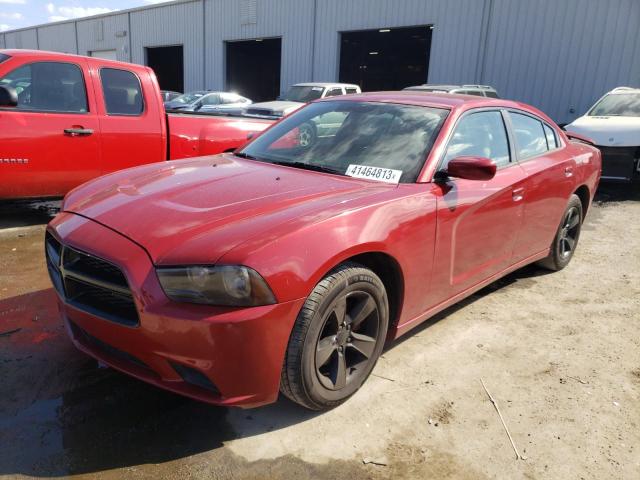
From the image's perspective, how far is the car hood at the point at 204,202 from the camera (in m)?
2.14

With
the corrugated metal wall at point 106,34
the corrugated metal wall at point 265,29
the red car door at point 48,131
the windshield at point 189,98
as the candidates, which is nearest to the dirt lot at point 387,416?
the red car door at point 48,131

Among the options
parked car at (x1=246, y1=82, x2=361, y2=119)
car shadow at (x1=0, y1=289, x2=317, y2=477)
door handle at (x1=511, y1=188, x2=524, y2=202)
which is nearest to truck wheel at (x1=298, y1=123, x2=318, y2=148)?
door handle at (x1=511, y1=188, x2=524, y2=202)

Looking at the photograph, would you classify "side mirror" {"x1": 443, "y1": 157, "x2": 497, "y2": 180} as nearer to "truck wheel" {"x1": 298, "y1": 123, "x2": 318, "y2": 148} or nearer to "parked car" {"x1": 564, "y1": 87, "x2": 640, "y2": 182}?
"truck wheel" {"x1": 298, "y1": 123, "x2": 318, "y2": 148}

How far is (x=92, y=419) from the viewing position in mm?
2404

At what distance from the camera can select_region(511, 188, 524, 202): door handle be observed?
349 cm

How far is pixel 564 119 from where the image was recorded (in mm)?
15984

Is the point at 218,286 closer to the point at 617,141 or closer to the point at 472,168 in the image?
the point at 472,168

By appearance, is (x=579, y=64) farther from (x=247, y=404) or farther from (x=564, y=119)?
(x=247, y=404)

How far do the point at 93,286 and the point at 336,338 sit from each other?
1.15 metres

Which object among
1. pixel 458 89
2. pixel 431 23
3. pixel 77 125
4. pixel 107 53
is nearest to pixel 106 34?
pixel 107 53

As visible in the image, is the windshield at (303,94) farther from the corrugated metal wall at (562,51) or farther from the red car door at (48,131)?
the red car door at (48,131)

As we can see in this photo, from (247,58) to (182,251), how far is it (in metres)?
29.5

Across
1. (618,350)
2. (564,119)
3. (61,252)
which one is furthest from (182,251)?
(564,119)

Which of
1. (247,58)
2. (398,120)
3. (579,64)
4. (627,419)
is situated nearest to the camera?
(627,419)
